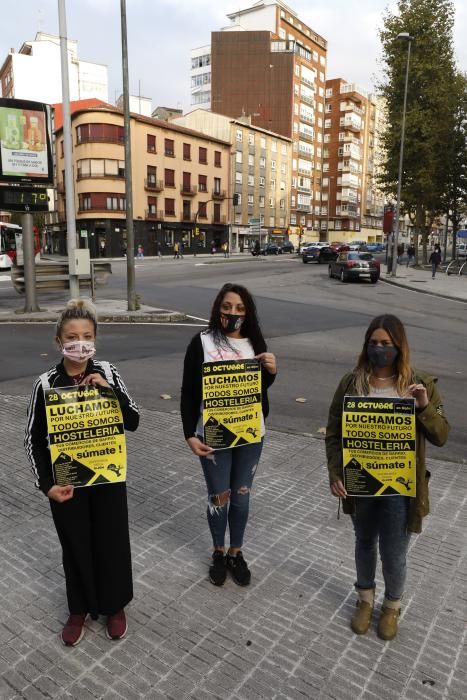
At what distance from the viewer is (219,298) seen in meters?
3.15

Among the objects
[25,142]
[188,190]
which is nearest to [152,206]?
[188,190]

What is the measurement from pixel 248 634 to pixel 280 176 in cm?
7765

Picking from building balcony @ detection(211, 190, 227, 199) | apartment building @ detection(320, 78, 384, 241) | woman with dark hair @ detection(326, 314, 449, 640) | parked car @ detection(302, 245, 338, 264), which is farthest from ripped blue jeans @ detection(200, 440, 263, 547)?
apartment building @ detection(320, 78, 384, 241)

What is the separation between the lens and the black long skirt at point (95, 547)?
8.93ft

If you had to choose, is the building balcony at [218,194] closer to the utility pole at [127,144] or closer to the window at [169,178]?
the window at [169,178]

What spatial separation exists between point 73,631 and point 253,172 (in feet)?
237

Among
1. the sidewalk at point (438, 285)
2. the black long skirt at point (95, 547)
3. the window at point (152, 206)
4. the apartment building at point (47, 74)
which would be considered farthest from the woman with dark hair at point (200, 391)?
the apartment building at point (47, 74)

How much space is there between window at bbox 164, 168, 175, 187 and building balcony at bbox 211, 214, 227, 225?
720 cm

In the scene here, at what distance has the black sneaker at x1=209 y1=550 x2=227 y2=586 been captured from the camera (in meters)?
3.34

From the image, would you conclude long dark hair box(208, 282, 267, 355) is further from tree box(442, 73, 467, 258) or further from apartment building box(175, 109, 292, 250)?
apartment building box(175, 109, 292, 250)

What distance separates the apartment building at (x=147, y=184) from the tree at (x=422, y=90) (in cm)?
2702

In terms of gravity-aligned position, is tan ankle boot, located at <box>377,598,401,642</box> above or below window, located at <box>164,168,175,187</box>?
below

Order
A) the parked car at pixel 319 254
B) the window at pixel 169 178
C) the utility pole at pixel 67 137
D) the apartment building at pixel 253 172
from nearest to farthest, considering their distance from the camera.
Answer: the utility pole at pixel 67 137 → the parked car at pixel 319 254 → the window at pixel 169 178 → the apartment building at pixel 253 172

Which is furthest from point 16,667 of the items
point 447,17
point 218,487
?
point 447,17
